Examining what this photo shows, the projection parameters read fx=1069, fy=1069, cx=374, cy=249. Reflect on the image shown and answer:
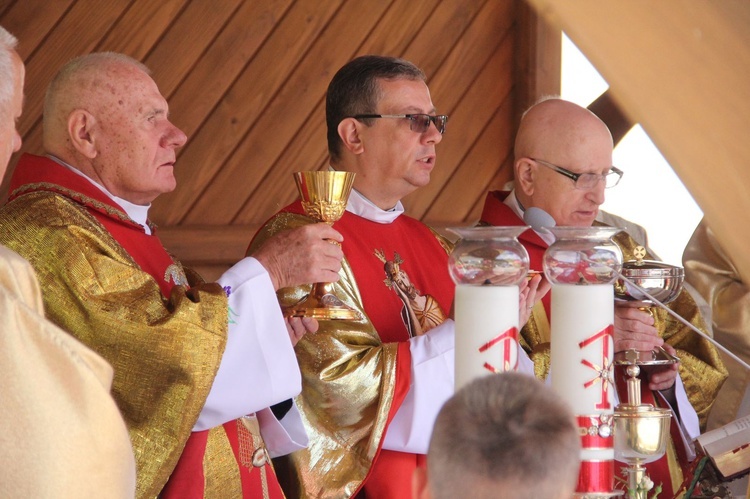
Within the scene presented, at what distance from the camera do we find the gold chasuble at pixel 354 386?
9.84 ft

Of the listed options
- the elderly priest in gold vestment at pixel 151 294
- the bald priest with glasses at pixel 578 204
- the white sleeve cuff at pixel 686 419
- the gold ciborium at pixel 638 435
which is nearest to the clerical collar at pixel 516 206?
the bald priest with glasses at pixel 578 204

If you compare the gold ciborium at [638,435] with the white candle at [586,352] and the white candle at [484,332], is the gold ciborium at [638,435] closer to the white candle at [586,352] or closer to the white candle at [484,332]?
the white candle at [586,352]

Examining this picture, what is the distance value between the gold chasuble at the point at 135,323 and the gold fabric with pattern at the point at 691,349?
1.45 m

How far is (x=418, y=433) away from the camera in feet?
9.98

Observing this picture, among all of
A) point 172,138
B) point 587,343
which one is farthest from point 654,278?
point 172,138

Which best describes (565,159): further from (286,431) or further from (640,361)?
(286,431)

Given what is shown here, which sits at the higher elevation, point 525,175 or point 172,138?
point 525,175

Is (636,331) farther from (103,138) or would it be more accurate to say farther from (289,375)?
(103,138)

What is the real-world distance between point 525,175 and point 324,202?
4.81ft

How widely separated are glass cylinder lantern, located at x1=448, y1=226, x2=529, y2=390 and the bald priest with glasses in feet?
5.25

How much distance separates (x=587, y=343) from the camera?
2080 mm

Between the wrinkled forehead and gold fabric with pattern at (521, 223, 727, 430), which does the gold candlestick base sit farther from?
gold fabric with pattern at (521, 223, 727, 430)

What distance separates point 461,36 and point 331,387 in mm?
3024

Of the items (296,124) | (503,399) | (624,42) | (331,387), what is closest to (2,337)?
(503,399)
